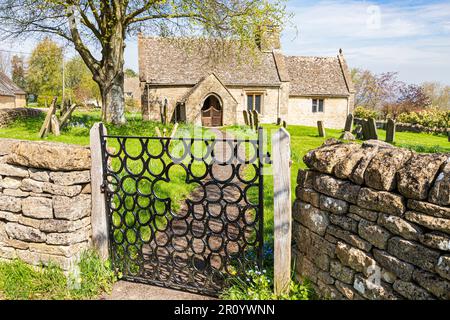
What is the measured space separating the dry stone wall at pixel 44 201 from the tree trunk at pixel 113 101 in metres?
13.2

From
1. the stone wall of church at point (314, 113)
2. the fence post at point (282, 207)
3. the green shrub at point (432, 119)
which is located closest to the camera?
the fence post at point (282, 207)

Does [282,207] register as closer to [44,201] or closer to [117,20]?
[44,201]

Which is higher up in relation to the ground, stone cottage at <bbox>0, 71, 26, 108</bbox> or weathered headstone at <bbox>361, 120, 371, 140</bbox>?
stone cottage at <bbox>0, 71, 26, 108</bbox>

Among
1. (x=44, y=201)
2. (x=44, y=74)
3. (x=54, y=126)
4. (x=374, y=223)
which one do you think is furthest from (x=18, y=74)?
(x=374, y=223)

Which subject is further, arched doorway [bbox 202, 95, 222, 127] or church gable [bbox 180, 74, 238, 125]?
arched doorway [bbox 202, 95, 222, 127]

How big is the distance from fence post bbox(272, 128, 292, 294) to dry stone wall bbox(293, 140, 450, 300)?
217mm

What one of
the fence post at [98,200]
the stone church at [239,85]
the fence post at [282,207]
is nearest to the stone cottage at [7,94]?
the stone church at [239,85]

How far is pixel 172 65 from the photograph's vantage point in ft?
95.9

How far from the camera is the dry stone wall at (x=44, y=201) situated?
4.06 metres

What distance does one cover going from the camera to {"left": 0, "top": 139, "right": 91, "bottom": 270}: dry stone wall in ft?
13.3

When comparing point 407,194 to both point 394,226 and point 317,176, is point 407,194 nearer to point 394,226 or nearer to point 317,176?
point 394,226

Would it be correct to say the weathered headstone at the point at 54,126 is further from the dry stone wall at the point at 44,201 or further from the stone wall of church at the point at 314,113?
the stone wall of church at the point at 314,113

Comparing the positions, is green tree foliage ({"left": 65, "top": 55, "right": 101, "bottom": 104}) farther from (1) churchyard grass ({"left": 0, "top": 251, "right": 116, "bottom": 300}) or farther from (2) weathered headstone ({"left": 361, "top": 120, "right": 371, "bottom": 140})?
(1) churchyard grass ({"left": 0, "top": 251, "right": 116, "bottom": 300})

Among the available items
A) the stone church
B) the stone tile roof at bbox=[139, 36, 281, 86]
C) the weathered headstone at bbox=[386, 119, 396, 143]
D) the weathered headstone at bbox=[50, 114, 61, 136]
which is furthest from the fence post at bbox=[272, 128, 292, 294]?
the stone tile roof at bbox=[139, 36, 281, 86]
